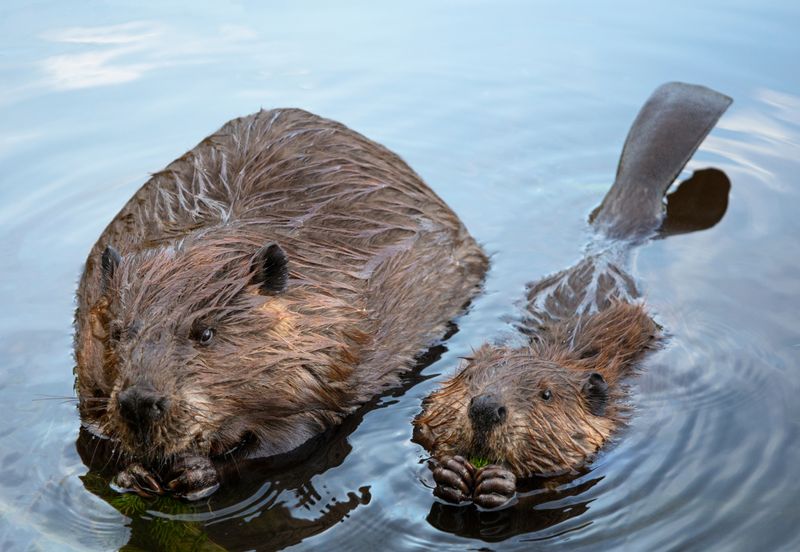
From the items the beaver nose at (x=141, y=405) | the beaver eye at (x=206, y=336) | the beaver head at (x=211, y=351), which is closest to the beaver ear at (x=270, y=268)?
the beaver head at (x=211, y=351)

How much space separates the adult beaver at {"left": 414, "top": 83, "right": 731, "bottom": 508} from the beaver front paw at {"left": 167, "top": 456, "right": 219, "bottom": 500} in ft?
2.59

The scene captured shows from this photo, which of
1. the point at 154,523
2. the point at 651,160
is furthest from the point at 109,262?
the point at 651,160

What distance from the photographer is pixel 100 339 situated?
428 centimetres

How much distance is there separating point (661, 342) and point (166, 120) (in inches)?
137

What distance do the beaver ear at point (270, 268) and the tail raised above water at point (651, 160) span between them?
222cm

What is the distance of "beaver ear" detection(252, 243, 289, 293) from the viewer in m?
4.22

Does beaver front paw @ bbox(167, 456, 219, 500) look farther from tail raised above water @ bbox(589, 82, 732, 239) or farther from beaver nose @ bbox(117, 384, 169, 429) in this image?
tail raised above water @ bbox(589, 82, 732, 239)

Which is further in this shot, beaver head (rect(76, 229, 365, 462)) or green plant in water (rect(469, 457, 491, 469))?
green plant in water (rect(469, 457, 491, 469))

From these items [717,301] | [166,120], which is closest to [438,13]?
[166,120]

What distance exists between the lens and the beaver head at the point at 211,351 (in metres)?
3.91

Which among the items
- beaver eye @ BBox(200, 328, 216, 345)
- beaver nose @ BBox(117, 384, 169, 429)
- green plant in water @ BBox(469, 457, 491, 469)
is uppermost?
beaver eye @ BBox(200, 328, 216, 345)

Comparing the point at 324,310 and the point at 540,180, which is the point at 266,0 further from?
the point at 324,310

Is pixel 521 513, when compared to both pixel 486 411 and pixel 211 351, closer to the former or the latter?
pixel 486 411

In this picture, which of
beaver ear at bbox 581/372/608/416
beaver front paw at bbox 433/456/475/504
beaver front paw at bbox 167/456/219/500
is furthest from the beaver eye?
beaver ear at bbox 581/372/608/416
